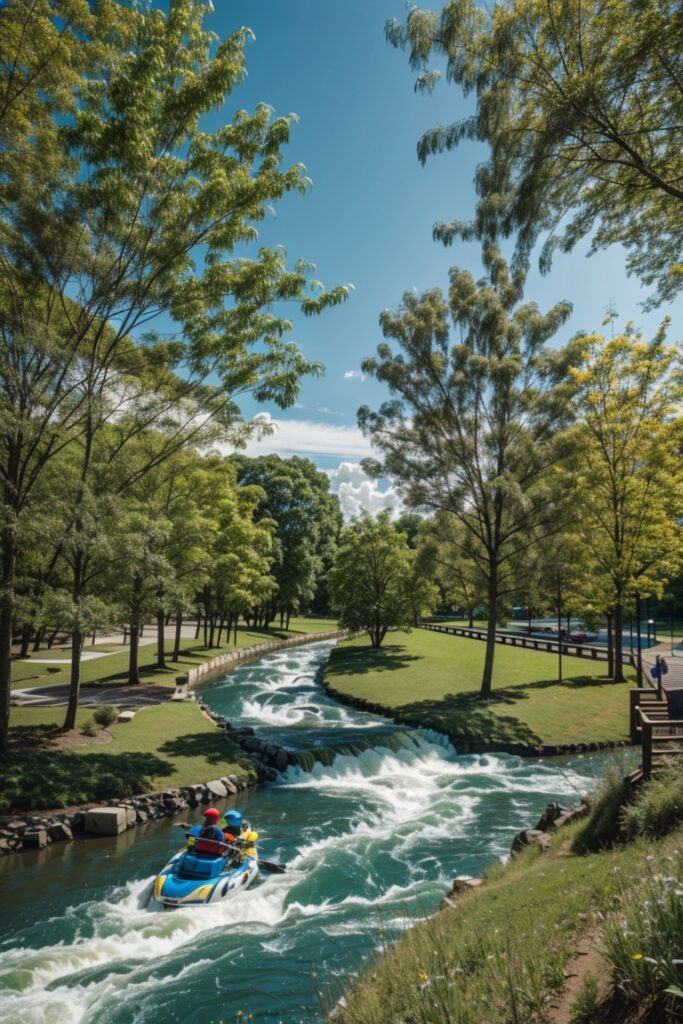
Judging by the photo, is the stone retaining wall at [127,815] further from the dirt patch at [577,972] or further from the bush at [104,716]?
the dirt patch at [577,972]

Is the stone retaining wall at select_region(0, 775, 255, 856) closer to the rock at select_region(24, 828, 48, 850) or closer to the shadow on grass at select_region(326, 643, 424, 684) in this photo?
the rock at select_region(24, 828, 48, 850)

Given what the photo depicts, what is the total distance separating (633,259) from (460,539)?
1967 centimetres

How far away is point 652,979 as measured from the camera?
13.4 feet

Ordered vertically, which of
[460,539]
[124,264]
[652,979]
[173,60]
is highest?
[173,60]

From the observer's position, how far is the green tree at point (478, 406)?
84.1 ft

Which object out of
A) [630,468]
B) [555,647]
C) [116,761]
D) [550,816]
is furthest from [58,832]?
[555,647]

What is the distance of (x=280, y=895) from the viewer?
11305 millimetres

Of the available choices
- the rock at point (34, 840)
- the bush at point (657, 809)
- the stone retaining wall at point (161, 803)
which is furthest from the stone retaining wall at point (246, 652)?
the bush at point (657, 809)

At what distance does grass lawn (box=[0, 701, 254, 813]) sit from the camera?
14.2 m

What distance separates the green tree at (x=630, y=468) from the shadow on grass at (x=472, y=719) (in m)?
9.42

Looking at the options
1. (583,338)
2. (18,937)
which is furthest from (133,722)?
(583,338)

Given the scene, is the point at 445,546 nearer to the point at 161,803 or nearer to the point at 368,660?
the point at 368,660

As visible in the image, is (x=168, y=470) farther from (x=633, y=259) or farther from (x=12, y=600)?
(x=633, y=259)

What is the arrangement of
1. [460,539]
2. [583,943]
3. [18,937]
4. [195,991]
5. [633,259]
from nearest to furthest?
[583,943] → [195,991] → [18,937] → [633,259] → [460,539]
